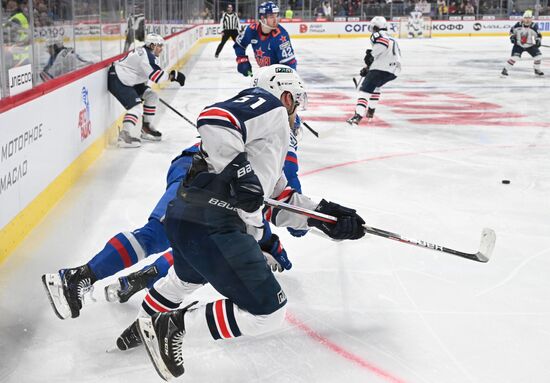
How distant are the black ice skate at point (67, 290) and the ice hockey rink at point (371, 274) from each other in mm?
131

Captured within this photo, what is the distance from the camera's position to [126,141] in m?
5.93

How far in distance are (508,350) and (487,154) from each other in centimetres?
354

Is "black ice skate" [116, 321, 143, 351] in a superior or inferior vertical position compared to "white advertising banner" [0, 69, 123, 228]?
inferior

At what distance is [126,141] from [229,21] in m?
10.8

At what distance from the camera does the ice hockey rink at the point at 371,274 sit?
226 centimetres

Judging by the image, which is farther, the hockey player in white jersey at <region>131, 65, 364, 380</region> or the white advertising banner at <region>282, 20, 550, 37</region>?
the white advertising banner at <region>282, 20, 550, 37</region>

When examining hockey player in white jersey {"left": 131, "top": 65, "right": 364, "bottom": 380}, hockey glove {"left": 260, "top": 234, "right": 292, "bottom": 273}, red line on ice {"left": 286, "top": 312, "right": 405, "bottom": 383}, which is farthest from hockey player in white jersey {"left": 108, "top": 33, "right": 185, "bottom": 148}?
hockey player in white jersey {"left": 131, "top": 65, "right": 364, "bottom": 380}

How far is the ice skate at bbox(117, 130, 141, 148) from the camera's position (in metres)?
5.92

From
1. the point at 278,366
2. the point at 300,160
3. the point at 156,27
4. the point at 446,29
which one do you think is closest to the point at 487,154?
the point at 300,160

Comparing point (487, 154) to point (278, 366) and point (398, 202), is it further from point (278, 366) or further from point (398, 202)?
point (278, 366)

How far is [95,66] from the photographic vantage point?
5.74 meters

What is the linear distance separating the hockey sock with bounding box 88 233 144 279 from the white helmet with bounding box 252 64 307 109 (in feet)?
2.38

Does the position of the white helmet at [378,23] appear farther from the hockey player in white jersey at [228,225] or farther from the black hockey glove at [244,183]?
the black hockey glove at [244,183]

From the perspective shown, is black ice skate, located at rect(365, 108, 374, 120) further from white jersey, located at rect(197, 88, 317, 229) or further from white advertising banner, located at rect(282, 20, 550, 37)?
white advertising banner, located at rect(282, 20, 550, 37)
